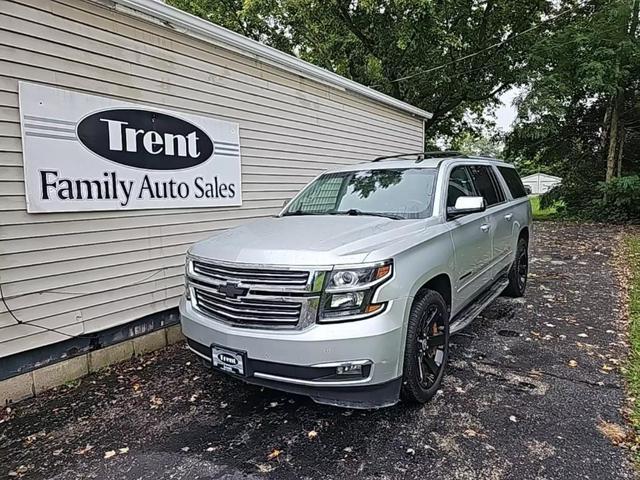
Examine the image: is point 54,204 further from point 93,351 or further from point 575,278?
point 575,278

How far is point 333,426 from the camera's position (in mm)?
2846

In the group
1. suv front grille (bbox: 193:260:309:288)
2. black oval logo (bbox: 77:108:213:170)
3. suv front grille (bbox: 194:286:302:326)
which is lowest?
suv front grille (bbox: 194:286:302:326)

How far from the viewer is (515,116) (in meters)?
14.0

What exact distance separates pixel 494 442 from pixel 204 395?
6.71ft

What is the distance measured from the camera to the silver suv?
248 cm

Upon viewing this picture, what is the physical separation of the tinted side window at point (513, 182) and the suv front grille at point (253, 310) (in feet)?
12.9

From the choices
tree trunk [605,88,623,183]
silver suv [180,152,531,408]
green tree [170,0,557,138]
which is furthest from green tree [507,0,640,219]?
silver suv [180,152,531,408]

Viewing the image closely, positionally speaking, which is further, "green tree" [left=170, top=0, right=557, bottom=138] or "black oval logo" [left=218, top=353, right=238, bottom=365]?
"green tree" [left=170, top=0, right=557, bottom=138]

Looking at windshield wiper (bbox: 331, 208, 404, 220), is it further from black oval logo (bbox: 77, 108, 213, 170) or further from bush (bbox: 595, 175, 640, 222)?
bush (bbox: 595, 175, 640, 222)

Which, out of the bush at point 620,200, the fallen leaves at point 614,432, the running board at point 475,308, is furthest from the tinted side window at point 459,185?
the bush at point 620,200

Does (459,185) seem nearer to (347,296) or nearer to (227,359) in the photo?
(347,296)

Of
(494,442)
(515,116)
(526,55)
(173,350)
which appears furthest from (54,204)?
(526,55)

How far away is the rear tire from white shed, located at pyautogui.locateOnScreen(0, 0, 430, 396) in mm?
3228

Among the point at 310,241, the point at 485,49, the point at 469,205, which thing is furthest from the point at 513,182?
the point at 485,49
